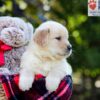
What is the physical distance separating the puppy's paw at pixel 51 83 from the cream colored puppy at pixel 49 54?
0.4 inches

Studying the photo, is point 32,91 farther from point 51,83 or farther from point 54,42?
point 54,42

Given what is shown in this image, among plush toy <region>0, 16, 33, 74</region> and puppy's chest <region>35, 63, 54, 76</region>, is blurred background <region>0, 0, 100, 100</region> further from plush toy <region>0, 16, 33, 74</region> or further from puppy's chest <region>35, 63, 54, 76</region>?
puppy's chest <region>35, 63, 54, 76</region>

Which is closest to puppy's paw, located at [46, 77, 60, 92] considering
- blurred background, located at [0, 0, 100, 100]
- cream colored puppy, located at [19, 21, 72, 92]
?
cream colored puppy, located at [19, 21, 72, 92]

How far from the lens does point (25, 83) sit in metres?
1.92

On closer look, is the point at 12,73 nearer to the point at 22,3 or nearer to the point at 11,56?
the point at 11,56

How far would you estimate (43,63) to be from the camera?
1982 millimetres

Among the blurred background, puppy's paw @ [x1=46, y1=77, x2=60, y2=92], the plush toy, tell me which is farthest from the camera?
the blurred background

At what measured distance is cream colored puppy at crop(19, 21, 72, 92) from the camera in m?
1.96

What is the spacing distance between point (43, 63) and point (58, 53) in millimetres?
69

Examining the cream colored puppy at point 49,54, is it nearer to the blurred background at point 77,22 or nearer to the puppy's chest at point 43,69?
the puppy's chest at point 43,69

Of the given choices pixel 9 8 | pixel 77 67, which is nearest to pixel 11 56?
pixel 9 8

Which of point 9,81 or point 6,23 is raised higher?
point 6,23

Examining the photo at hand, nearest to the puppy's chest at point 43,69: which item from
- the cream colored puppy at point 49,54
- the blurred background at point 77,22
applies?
the cream colored puppy at point 49,54

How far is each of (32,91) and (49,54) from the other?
6.0 inches
